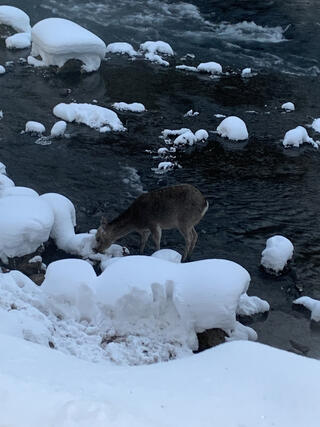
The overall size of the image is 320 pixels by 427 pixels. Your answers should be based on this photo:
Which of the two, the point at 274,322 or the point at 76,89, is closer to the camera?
the point at 274,322

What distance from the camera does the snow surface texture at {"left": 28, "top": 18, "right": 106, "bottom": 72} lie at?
61.6 feet

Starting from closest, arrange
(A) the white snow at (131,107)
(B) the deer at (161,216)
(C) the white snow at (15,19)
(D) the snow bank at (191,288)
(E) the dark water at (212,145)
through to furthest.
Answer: (D) the snow bank at (191,288)
(B) the deer at (161,216)
(E) the dark water at (212,145)
(A) the white snow at (131,107)
(C) the white snow at (15,19)

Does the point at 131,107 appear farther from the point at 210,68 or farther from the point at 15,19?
the point at 15,19

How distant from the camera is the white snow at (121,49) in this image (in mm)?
21562

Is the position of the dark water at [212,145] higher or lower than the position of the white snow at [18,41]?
higher

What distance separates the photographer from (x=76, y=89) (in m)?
18.0

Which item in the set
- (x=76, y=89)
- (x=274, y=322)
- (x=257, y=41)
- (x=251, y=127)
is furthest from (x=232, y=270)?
(x=257, y=41)

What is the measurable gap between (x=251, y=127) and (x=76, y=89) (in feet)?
18.8

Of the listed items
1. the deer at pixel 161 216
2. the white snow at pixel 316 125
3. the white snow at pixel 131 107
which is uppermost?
the deer at pixel 161 216

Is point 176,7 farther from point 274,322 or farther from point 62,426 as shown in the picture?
point 62,426

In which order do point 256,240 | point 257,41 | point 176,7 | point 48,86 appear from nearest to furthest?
point 256,240 < point 48,86 < point 257,41 < point 176,7

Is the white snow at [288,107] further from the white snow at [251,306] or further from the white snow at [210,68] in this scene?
the white snow at [251,306]

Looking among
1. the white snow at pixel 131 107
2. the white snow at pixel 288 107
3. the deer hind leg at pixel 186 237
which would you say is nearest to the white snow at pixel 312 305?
the deer hind leg at pixel 186 237

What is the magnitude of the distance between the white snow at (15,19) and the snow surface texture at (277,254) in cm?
1590
